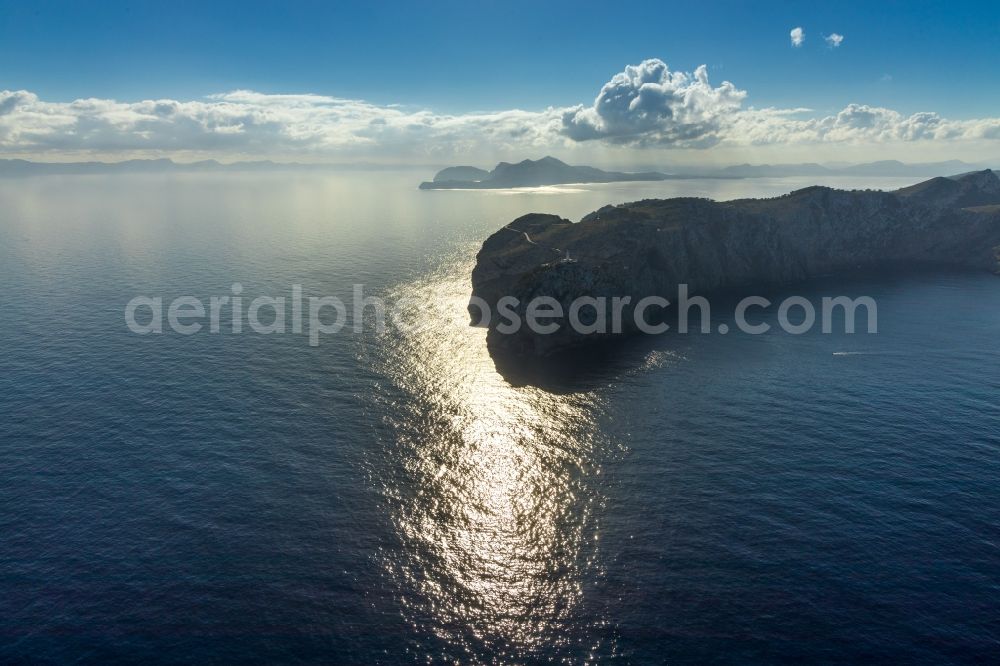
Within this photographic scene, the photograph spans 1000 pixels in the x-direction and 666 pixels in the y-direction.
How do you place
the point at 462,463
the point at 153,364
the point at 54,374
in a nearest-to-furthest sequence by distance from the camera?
the point at 462,463 → the point at 54,374 → the point at 153,364

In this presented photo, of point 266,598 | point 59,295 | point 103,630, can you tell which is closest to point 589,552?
point 266,598

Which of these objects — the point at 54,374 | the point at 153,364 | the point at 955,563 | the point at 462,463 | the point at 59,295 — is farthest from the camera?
the point at 59,295

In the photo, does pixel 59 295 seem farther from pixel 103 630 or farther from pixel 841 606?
pixel 841 606

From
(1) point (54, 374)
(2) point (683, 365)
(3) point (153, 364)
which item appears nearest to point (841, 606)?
(2) point (683, 365)

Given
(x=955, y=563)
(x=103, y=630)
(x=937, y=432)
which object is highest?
(x=937, y=432)

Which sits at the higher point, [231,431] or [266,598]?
[231,431]

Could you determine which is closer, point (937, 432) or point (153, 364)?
point (937, 432)
